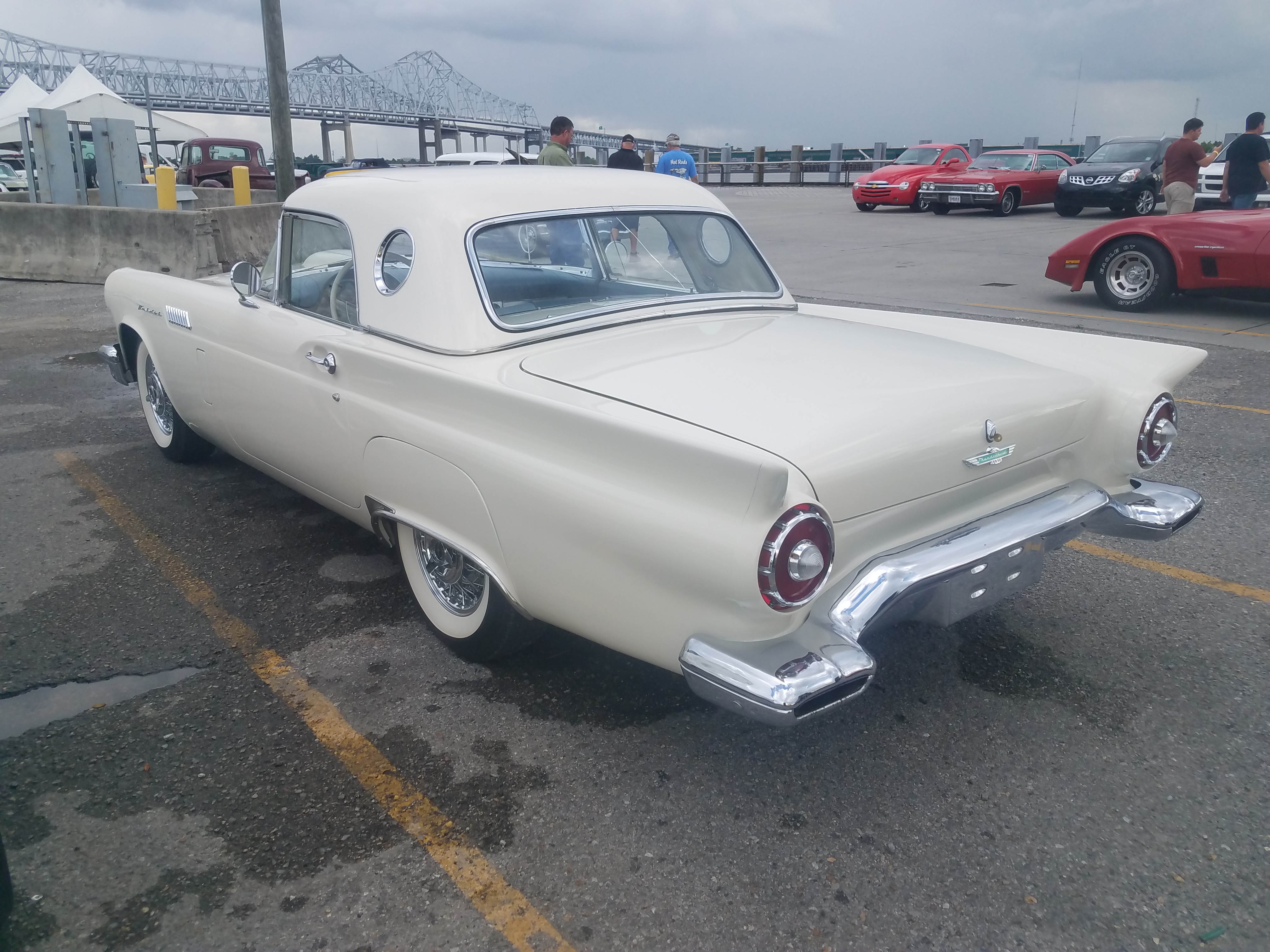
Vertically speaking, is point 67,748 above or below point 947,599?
below

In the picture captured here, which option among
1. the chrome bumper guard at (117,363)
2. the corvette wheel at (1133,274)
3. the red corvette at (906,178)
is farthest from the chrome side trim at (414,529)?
the red corvette at (906,178)

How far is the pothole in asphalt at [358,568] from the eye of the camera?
4.14 metres

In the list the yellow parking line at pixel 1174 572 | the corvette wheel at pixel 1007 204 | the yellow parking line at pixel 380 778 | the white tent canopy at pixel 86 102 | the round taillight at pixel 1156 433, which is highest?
the white tent canopy at pixel 86 102

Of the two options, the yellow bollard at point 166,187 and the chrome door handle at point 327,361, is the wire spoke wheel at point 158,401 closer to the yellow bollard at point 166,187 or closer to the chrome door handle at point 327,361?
the chrome door handle at point 327,361

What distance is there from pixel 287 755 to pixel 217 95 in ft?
465

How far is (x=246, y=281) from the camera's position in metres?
4.32

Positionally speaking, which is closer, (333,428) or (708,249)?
(333,428)

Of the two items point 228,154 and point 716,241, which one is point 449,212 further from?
point 228,154

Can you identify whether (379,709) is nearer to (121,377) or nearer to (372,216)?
Answer: (372,216)

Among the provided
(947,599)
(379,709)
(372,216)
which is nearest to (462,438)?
(379,709)

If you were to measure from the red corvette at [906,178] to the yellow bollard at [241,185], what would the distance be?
12679 mm

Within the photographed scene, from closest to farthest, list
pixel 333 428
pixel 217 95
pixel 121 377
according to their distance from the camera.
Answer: pixel 333 428 → pixel 121 377 → pixel 217 95

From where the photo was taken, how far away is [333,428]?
3.54 metres

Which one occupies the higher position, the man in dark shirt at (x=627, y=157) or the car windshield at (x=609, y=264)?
the man in dark shirt at (x=627, y=157)
